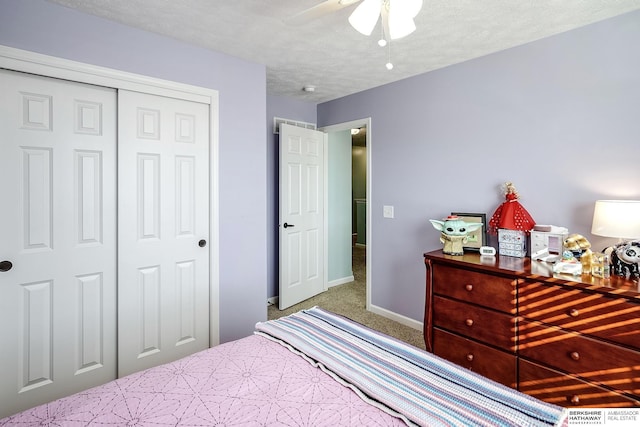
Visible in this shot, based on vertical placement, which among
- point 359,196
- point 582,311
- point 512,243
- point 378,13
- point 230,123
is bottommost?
point 582,311

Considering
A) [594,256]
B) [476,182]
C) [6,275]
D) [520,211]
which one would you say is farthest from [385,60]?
[6,275]

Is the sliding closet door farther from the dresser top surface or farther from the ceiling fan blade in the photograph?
the dresser top surface

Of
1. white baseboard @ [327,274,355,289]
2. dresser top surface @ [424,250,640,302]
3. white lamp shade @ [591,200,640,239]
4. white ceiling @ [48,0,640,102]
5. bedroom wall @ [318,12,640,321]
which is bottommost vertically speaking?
white baseboard @ [327,274,355,289]

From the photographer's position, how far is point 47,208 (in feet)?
6.41

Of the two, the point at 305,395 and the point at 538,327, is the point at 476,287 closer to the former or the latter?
the point at 538,327

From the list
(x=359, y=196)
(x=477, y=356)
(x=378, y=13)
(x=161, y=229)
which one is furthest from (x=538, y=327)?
(x=359, y=196)

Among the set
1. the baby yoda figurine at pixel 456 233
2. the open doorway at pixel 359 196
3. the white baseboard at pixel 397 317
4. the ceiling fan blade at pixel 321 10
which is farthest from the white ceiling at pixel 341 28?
the open doorway at pixel 359 196

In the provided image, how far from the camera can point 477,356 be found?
2.16m

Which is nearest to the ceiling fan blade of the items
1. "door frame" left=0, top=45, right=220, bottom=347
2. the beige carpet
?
"door frame" left=0, top=45, right=220, bottom=347

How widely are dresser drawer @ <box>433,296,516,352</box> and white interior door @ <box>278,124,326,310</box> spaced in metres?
1.78

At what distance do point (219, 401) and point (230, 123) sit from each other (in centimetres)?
213

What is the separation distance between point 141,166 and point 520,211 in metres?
2.76

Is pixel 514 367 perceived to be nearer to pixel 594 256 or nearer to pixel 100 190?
pixel 594 256

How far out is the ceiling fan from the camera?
1339 millimetres
